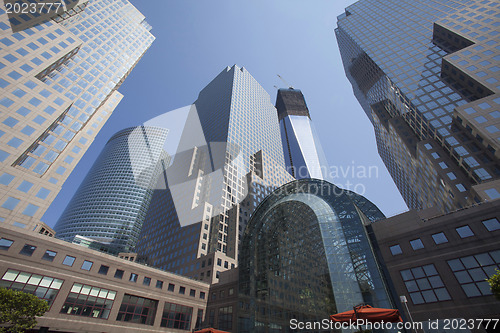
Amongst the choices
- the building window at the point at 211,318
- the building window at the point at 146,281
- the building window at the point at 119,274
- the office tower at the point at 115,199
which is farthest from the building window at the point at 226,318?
the office tower at the point at 115,199

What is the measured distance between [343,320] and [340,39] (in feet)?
528

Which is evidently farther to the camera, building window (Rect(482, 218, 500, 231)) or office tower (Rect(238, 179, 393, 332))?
office tower (Rect(238, 179, 393, 332))

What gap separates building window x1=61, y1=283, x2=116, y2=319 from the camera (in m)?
31.0

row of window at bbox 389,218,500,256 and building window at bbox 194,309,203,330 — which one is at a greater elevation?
row of window at bbox 389,218,500,256

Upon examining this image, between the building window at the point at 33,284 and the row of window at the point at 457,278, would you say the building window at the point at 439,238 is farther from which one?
the building window at the point at 33,284

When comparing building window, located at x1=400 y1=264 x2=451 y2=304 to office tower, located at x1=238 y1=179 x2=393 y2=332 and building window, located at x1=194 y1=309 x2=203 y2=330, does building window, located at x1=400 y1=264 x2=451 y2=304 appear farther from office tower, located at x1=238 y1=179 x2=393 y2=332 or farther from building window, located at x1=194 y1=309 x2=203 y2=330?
building window, located at x1=194 y1=309 x2=203 y2=330

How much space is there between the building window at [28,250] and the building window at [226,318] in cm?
3153

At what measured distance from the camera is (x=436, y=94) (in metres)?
69.4

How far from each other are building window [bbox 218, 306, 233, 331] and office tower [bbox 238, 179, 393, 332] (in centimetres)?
97

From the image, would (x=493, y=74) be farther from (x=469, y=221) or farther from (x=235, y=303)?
(x=235, y=303)

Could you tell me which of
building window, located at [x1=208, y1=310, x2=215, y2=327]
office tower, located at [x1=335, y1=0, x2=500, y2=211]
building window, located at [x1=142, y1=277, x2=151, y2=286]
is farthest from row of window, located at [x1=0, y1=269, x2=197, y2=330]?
office tower, located at [x1=335, y1=0, x2=500, y2=211]

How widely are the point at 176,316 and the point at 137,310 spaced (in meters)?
7.62

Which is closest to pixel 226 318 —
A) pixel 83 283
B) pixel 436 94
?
pixel 83 283

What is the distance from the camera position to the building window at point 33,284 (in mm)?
27531
